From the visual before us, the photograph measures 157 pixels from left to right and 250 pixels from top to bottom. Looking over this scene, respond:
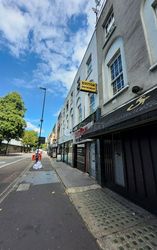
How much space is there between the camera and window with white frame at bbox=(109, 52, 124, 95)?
23.6 feet

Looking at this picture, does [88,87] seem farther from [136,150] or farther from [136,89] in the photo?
[136,150]

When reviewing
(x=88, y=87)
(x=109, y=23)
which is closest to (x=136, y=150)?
(x=88, y=87)

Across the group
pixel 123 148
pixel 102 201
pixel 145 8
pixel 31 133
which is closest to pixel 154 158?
pixel 123 148

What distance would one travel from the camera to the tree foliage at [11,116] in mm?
31312

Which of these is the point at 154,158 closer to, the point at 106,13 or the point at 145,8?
the point at 145,8

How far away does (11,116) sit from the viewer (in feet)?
106

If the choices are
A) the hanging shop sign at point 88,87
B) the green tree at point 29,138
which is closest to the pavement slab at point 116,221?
the hanging shop sign at point 88,87

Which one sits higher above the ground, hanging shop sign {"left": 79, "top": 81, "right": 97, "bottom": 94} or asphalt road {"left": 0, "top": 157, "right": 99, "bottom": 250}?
hanging shop sign {"left": 79, "top": 81, "right": 97, "bottom": 94}

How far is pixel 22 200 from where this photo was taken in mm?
5625

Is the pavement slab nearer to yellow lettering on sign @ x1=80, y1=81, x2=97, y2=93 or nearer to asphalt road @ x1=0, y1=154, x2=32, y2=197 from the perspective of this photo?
asphalt road @ x1=0, y1=154, x2=32, y2=197

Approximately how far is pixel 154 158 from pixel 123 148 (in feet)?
5.54

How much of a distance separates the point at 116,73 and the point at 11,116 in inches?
1189

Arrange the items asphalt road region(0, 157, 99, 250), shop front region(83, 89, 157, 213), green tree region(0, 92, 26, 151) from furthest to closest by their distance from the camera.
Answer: green tree region(0, 92, 26, 151), shop front region(83, 89, 157, 213), asphalt road region(0, 157, 99, 250)

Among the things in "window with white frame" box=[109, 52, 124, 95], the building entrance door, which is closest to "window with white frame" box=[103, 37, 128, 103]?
"window with white frame" box=[109, 52, 124, 95]
